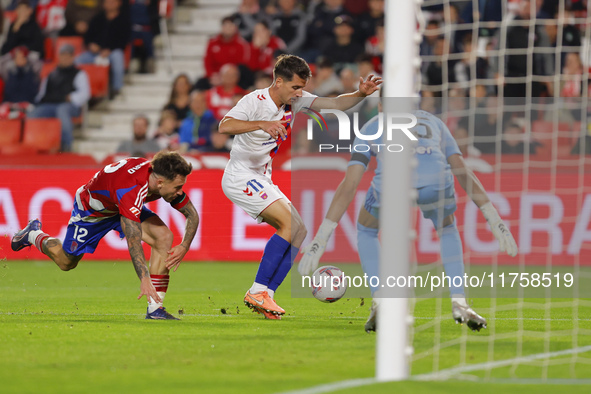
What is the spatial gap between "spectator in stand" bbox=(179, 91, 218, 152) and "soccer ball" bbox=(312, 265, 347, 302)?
7191 mm

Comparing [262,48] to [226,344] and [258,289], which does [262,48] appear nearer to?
[258,289]

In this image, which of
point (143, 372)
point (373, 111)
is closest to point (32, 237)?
point (143, 372)

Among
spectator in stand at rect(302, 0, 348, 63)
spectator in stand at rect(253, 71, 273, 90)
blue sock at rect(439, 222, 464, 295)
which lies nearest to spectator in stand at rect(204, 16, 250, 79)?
spectator in stand at rect(253, 71, 273, 90)

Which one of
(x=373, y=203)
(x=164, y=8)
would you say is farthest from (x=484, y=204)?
(x=164, y=8)

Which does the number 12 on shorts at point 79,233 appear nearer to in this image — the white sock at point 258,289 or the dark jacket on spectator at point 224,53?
the white sock at point 258,289

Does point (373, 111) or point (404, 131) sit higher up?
point (404, 131)

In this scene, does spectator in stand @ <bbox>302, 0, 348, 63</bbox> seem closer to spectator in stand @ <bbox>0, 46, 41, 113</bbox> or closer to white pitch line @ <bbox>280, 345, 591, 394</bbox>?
spectator in stand @ <bbox>0, 46, 41, 113</bbox>

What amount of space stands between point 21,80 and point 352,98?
10.2 m

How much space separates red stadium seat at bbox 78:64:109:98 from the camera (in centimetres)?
1569

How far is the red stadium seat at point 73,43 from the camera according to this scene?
52.3 feet

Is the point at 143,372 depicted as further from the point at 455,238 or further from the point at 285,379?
the point at 455,238

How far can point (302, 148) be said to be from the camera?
1222 centimetres

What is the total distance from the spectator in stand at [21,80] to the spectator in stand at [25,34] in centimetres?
43

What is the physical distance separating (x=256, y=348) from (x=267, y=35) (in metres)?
10.4
